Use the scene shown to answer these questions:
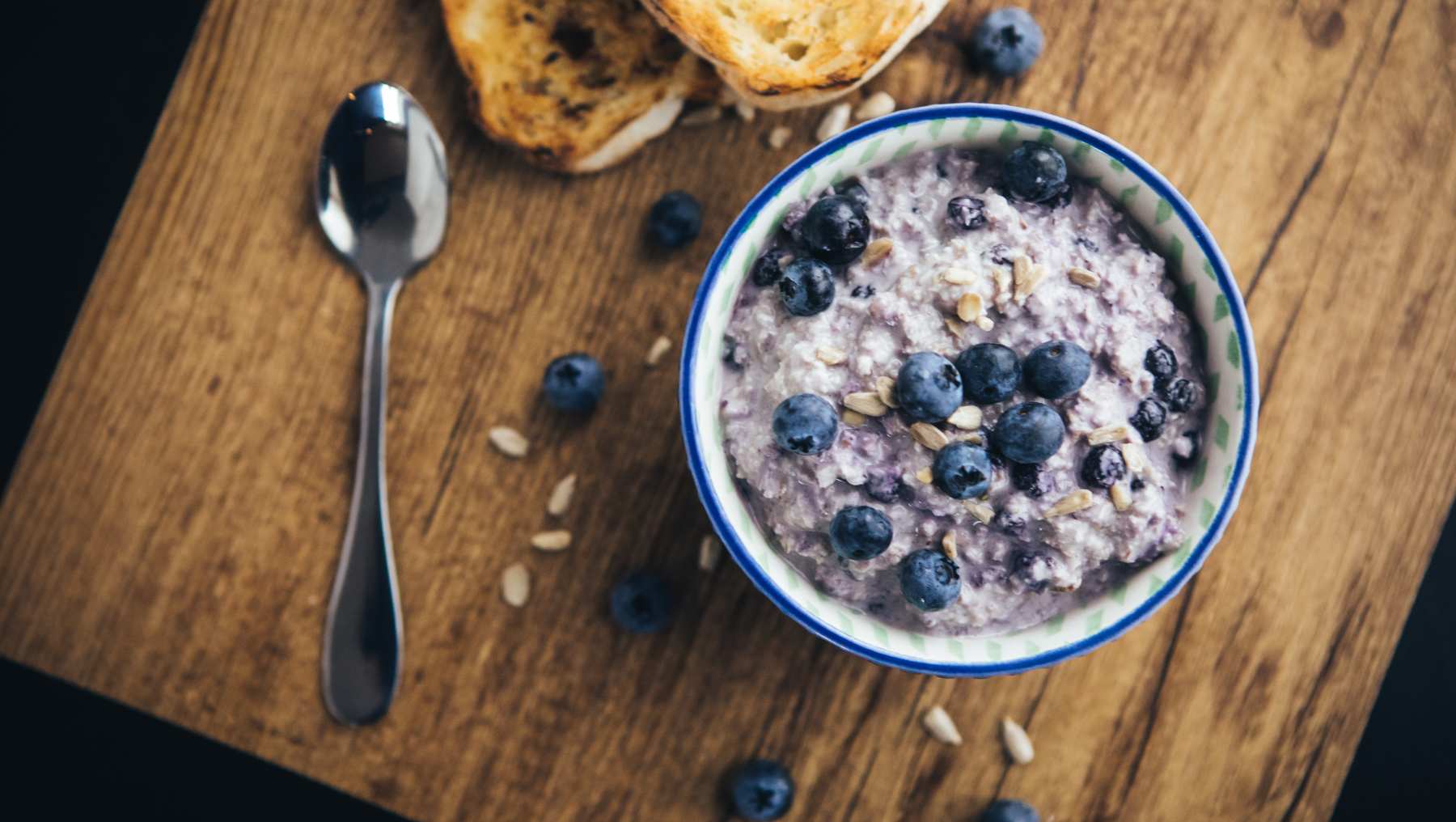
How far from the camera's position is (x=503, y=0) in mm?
1651

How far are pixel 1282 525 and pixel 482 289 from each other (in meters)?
1.39

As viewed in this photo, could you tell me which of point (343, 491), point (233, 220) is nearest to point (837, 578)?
point (343, 491)

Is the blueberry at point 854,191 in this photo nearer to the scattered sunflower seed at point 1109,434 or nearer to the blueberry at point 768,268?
the blueberry at point 768,268

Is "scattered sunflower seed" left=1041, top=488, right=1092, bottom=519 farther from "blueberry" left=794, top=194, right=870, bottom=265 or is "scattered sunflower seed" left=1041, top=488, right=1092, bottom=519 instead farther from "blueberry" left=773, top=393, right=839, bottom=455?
"blueberry" left=794, top=194, right=870, bottom=265

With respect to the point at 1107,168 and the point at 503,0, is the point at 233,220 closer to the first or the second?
the point at 503,0

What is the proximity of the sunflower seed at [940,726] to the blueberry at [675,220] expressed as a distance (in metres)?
0.88

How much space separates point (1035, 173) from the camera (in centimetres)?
133

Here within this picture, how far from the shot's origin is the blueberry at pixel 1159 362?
51.6 inches

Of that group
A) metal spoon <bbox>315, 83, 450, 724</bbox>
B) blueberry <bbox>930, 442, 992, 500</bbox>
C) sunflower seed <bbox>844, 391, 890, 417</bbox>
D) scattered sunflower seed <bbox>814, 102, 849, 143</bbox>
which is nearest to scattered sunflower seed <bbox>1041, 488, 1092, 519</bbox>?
blueberry <bbox>930, 442, 992, 500</bbox>

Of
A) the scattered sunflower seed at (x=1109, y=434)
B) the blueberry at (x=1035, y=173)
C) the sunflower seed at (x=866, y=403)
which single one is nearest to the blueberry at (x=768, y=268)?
the sunflower seed at (x=866, y=403)

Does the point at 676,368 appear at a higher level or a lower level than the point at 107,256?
higher

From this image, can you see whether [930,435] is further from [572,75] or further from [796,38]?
[572,75]

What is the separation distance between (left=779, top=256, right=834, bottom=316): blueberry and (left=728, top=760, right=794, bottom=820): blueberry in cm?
79

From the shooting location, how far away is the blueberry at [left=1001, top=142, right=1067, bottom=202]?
133cm
